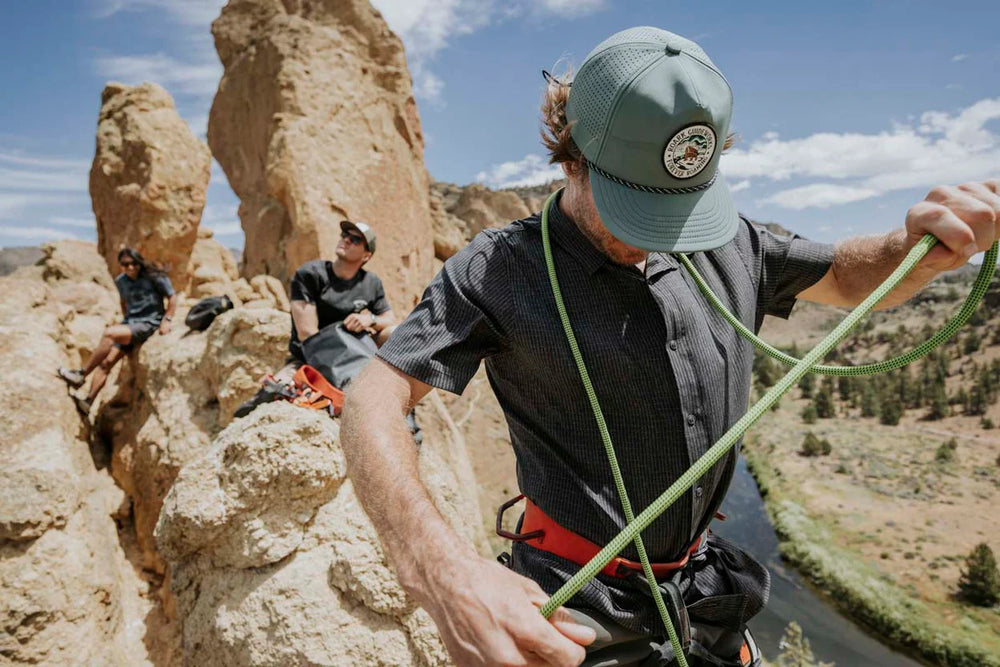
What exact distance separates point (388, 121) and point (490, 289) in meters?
11.8

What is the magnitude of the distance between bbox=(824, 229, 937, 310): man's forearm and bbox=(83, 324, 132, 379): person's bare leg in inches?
236

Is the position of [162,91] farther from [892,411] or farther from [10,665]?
[892,411]

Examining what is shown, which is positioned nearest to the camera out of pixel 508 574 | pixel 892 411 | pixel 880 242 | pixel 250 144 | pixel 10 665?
pixel 508 574

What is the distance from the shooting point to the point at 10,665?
10.7 feet

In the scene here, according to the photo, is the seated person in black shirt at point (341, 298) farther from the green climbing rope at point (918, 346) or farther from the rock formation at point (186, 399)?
the green climbing rope at point (918, 346)

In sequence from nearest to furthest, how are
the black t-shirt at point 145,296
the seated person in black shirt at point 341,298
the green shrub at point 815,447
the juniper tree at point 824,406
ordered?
the seated person in black shirt at point 341,298 → the black t-shirt at point 145,296 → the green shrub at point 815,447 → the juniper tree at point 824,406

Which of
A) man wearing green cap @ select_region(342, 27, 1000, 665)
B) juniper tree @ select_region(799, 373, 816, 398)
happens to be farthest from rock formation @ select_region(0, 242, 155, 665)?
juniper tree @ select_region(799, 373, 816, 398)

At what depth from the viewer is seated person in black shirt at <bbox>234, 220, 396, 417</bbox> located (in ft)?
14.3

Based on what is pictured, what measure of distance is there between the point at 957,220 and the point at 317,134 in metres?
10.9

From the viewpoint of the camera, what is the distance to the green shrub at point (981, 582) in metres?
16.8

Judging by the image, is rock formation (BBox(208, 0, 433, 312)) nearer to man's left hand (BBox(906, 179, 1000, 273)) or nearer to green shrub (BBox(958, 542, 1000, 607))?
man's left hand (BBox(906, 179, 1000, 273))

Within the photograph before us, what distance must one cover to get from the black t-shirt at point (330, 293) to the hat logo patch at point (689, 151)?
365 centimetres

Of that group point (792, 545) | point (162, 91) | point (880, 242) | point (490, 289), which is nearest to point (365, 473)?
point (490, 289)

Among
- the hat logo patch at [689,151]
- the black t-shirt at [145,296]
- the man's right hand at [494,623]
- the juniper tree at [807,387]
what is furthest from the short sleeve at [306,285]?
the juniper tree at [807,387]
